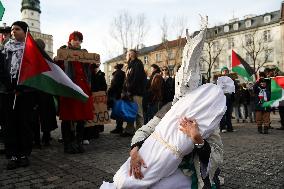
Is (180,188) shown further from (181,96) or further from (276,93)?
(276,93)

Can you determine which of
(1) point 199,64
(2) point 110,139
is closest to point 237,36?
(2) point 110,139

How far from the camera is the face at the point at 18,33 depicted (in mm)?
5043

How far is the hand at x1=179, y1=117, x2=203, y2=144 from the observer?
222 centimetres

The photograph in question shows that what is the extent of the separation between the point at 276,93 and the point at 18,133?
794cm

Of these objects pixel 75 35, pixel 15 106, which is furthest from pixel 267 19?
pixel 15 106

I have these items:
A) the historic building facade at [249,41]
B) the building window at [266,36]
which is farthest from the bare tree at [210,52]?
the building window at [266,36]

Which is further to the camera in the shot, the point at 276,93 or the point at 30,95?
the point at 276,93

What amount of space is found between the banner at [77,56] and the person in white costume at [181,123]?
3.63m

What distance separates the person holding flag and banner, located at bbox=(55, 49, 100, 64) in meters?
0.76

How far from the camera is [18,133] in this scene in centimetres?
495

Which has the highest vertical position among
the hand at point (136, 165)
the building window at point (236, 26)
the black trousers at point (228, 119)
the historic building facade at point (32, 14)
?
the historic building facade at point (32, 14)

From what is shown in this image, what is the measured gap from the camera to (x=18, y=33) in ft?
16.6

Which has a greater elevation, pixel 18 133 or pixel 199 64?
pixel 199 64

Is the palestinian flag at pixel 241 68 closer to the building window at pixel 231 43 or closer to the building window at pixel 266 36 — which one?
the building window at pixel 266 36
